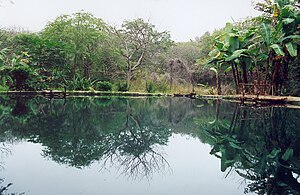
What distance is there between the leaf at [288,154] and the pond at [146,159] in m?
0.01

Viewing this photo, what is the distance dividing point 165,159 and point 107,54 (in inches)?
769

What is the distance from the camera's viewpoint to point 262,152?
4422 mm

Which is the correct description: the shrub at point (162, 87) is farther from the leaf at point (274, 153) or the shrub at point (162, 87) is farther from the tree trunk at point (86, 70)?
the leaf at point (274, 153)

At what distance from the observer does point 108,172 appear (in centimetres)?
342

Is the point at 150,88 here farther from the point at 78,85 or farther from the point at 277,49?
the point at 277,49

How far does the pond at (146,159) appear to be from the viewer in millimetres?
2941

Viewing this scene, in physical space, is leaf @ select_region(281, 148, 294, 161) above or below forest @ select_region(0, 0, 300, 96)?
below

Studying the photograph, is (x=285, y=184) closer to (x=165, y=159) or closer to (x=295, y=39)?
(x=165, y=159)

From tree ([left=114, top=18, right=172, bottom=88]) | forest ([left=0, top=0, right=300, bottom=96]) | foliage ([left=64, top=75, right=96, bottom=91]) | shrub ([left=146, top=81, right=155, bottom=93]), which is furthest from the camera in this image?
tree ([left=114, top=18, right=172, bottom=88])

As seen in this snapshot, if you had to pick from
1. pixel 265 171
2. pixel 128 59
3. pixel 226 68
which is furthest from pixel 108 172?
pixel 128 59

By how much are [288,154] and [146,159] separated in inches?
75.2

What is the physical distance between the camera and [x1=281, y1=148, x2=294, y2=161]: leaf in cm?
407

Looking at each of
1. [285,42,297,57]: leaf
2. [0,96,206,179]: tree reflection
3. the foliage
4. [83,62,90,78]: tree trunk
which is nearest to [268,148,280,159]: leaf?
[0,96,206,179]: tree reflection

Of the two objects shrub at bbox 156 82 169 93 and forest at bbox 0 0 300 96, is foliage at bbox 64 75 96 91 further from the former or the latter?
shrub at bbox 156 82 169 93
